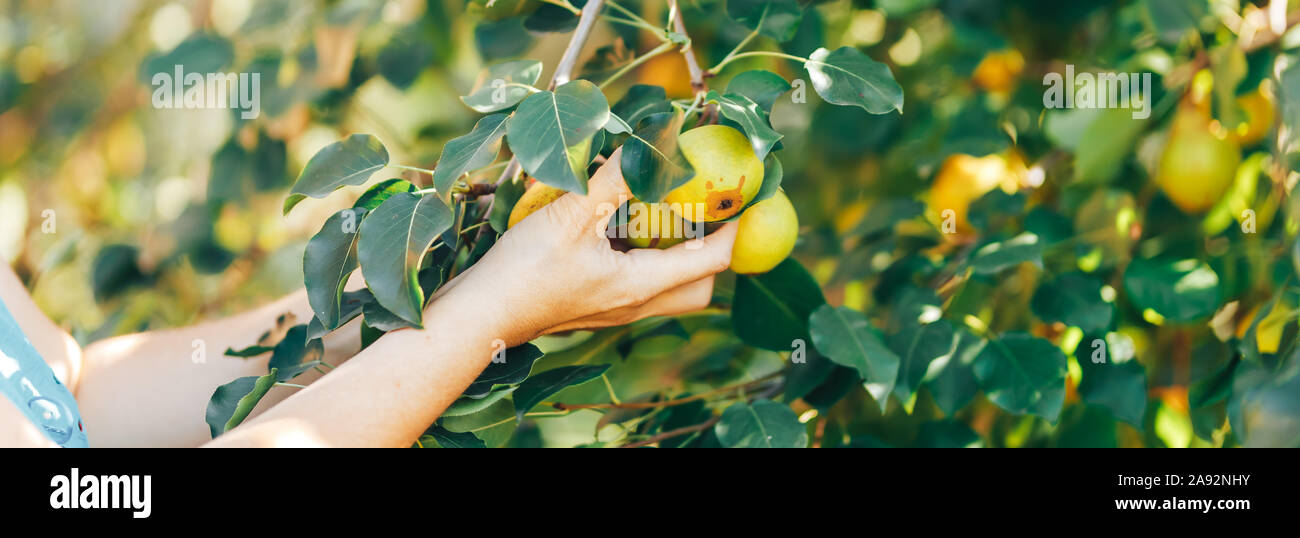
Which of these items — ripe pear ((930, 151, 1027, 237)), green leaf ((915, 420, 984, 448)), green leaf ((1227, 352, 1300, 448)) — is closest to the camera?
green leaf ((1227, 352, 1300, 448))

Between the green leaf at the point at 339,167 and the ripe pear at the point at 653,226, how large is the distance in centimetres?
24

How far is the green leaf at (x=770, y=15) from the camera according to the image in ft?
2.92

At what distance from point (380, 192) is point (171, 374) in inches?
16.4

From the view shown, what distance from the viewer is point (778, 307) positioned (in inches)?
36.8

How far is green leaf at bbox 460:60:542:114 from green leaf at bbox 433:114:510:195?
0.02 metres

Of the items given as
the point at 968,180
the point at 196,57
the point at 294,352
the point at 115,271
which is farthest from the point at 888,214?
the point at 115,271

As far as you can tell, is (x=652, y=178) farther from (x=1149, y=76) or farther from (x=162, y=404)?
(x=1149, y=76)

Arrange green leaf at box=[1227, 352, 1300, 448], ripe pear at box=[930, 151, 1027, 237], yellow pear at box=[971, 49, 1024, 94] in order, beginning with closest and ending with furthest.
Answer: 1. green leaf at box=[1227, 352, 1300, 448]
2. ripe pear at box=[930, 151, 1027, 237]
3. yellow pear at box=[971, 49, 1024, 94]

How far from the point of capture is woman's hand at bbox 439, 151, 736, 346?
71 cm

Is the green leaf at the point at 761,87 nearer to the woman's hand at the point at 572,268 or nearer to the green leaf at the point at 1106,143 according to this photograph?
the woman's hand at the point at 572,268

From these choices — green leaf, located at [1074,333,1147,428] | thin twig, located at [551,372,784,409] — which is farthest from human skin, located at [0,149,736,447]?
green leaf, located at [1074,333,1147,428]

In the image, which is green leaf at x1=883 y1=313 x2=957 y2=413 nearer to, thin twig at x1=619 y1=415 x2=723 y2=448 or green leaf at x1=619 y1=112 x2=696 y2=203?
thin twig at x1=619 y1=415 x2=723 y2=448

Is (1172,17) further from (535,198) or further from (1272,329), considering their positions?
(535,198)
